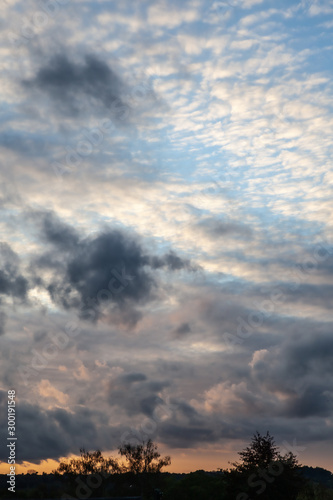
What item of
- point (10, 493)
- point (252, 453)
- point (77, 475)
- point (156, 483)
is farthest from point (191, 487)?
point (77, 475)

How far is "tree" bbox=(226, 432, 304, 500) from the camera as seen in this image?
52062 mm

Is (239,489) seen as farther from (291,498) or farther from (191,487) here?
(191,487)

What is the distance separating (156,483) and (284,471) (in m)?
85.2

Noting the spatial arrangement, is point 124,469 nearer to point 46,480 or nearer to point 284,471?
point 46,480

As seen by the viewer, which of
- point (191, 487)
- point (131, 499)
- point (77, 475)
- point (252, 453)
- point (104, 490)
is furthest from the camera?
point (77, 475)

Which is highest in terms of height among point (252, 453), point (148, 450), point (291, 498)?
point (148, 450)

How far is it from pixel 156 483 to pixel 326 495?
74.2 metres

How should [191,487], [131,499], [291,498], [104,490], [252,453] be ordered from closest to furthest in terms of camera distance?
[291,498]
[131,499]
[252,453]
[191,487]
[104,490]

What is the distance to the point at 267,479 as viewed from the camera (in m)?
52.8

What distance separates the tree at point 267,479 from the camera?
171ft

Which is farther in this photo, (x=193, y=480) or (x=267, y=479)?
(x=193, y=480)

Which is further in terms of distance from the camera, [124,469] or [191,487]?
[124,469]

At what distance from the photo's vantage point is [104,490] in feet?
426

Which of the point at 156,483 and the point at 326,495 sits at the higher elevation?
the point at 156,483
